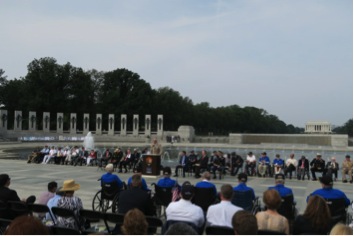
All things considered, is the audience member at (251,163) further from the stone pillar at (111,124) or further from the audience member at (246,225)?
the stone pillar at (111,124)

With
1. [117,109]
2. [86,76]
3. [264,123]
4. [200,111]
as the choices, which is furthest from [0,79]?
[264,123]

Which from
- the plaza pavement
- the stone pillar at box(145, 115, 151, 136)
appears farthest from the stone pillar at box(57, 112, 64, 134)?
the plaza pavement

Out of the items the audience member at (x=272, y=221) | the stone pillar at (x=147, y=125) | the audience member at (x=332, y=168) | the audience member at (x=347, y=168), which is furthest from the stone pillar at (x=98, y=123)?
the audience member at (x=272, y=221)

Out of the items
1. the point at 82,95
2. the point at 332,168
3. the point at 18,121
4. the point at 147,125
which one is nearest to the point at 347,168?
the point at 332,168

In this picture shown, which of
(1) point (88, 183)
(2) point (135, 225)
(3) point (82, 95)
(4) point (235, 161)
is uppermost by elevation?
(3) point (82, 95)

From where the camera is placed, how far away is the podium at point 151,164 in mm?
18094

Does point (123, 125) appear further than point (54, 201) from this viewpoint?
Yes

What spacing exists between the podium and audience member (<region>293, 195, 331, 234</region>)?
12.6 m

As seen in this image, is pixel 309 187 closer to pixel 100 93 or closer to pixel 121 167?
pixel 121 167

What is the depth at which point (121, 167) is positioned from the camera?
21.3 m

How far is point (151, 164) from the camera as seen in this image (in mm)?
18219

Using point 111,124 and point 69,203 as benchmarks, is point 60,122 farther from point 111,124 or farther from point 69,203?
point 69,203

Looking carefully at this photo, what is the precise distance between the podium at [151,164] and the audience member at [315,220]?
12.6 m

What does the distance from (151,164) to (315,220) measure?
42.8 ft
